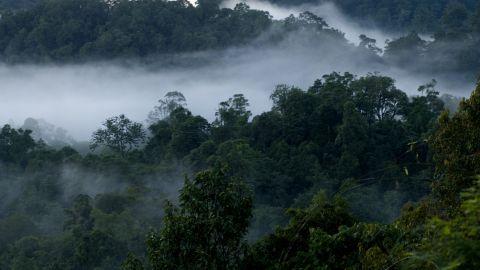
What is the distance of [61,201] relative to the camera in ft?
117

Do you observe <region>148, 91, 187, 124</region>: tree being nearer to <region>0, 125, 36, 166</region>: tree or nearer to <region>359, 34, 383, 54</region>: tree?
<region>0, 125, 36, 166</region>: tree

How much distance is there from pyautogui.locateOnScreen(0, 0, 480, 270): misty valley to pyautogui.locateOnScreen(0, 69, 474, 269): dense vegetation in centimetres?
5

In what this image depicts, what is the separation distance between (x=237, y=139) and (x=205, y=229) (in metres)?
24.5

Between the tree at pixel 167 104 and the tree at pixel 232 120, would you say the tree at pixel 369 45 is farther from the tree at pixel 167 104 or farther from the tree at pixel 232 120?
the tree at pixel 232 120

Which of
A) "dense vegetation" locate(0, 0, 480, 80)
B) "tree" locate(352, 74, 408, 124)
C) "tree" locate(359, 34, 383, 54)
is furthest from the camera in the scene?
"tree" locate(359, 34, 383, 54)

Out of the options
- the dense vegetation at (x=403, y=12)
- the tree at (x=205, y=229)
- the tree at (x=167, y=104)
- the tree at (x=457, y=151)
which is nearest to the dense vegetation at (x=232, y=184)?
the tree at (x=205, y=229)

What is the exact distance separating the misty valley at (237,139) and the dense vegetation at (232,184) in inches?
2.1

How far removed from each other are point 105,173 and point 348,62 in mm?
34680

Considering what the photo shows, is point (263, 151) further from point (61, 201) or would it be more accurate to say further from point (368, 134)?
point (61, 201)

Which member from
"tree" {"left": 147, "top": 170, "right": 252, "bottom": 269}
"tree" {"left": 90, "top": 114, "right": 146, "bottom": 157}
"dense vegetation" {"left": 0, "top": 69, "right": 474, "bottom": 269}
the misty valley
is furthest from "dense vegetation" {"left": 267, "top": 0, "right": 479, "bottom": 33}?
"tree" {"left": 147, "top": 170, "right": 252, "bottom": 269}

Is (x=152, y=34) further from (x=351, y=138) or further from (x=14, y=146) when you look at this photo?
(x=351, y=138)

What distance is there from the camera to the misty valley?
1080 cm

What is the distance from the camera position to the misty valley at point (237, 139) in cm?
1080

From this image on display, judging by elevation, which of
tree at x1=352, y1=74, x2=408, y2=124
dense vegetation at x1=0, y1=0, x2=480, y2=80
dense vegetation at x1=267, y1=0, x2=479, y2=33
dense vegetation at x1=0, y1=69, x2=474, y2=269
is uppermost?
dense vegetation at x1=267, y1=0, x2=479, y2=33
